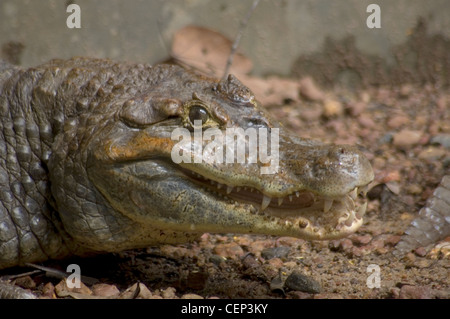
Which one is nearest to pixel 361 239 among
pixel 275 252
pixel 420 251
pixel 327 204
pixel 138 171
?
pixel 420 251

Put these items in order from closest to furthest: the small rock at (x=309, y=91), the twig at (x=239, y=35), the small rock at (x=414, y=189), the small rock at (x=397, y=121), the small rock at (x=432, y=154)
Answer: the small rock at (x=414, y=189) < the small rock at (x=432, y=154) < the twig at (x=239, y=35) < the small rock at (x=397, y=121) < the small rock at (x=309, y=91)

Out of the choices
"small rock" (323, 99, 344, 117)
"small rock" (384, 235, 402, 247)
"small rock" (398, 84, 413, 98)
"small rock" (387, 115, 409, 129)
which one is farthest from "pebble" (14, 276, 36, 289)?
"small rock" (398, 84, 413, 98)

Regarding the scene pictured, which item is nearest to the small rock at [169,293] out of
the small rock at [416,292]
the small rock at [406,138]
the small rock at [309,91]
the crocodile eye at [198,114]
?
the crocodile eye at [198,114]

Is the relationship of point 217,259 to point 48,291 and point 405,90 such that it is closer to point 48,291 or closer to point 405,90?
point 48,291

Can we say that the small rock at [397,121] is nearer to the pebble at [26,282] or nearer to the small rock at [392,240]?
the small rock at [392,240]

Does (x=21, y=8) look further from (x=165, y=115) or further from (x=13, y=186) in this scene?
(x=165, y=115)

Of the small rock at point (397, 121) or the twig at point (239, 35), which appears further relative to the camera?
the small rock at point (397, 121)
